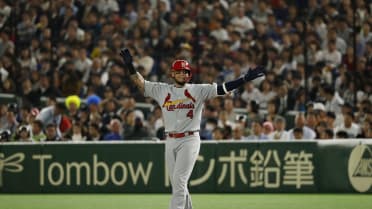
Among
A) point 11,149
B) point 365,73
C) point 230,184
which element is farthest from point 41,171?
point 365,73

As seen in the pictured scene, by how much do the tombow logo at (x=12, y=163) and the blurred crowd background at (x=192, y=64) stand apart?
889mm

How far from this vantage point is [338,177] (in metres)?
17.0

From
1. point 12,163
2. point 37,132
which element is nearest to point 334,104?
point 37,132

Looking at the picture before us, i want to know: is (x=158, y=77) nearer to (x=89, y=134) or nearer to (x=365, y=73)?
(x=89, y=134)

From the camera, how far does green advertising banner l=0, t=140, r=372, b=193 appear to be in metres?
17.0

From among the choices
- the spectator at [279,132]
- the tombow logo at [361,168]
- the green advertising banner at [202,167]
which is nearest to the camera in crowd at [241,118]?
the spectator at [279,132]

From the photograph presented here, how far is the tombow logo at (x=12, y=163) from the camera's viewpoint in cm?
1758

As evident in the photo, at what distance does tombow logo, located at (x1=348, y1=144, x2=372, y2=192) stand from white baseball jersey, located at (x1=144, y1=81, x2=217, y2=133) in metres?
5.64

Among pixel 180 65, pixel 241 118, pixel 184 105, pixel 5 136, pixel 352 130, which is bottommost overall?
pixel 5 136

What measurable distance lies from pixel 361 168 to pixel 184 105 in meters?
5.88

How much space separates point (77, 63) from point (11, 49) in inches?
65.0

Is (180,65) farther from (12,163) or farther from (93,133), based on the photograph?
(93,133)

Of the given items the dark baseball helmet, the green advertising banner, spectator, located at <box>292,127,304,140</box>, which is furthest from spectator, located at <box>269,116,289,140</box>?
the dark baseball helmet

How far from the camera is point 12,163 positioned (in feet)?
57.8
